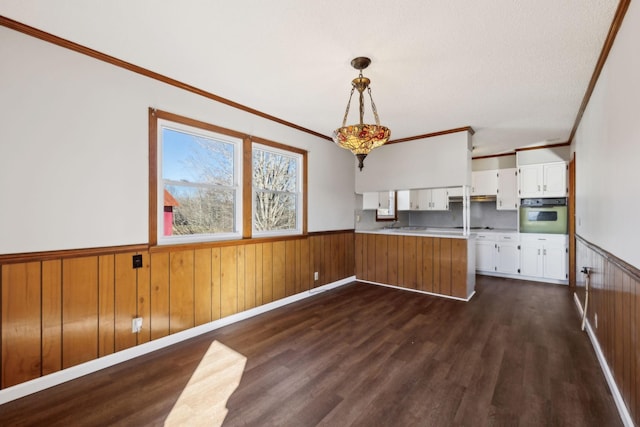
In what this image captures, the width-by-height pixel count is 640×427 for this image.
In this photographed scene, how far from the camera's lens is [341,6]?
1.71 m

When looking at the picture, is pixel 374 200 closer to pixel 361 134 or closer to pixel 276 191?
pixel 276 191

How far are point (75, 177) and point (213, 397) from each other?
1939 millimetres

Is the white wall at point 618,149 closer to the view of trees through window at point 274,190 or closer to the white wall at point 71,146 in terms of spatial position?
the view of trees through window at point 274,190

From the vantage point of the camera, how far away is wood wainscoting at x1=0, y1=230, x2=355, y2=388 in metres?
1.93

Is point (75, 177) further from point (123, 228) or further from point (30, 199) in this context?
point (123, 228)

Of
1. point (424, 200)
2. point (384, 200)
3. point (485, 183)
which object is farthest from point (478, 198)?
point (384, 200)

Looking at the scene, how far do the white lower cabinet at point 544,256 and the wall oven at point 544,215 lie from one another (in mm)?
168

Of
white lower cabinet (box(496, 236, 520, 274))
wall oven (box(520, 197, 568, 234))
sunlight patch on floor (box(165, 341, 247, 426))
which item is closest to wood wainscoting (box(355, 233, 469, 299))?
white lower cabinet (box(496, 236, 520, 274))

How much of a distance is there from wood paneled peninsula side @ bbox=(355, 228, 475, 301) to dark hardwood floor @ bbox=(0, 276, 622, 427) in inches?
33.9

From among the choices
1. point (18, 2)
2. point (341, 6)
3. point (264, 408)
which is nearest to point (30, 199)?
point (18, 2)

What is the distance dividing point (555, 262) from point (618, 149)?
396 centimetres

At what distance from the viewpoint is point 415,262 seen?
454cm

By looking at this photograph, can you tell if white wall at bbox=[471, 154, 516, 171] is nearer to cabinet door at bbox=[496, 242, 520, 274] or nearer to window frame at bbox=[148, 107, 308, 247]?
cabinet door at bbox=[496, 242, 520, 274]

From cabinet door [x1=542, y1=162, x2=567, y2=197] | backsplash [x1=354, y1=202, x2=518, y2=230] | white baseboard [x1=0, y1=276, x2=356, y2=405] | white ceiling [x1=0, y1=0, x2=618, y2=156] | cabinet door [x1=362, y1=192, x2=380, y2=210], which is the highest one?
white ceiling [x1=0, y1=0, x2=618, y2=156]
